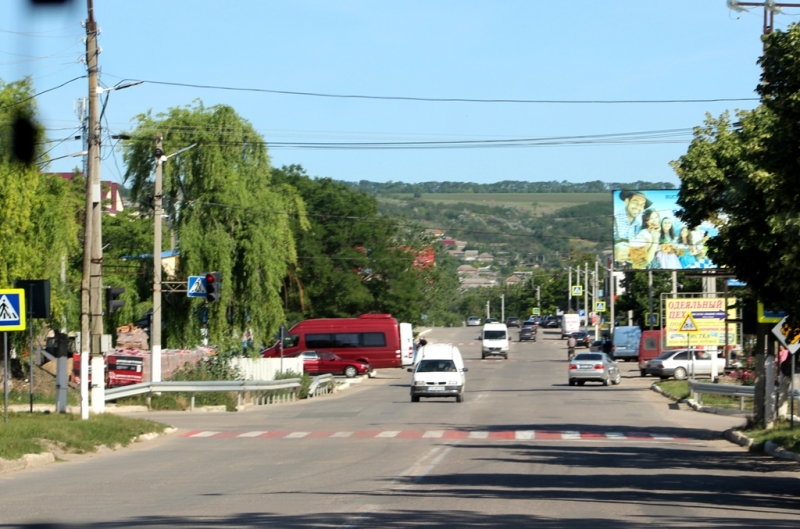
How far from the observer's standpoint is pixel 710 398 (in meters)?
38.7

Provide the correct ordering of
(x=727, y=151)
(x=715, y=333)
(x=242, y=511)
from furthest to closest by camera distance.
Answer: (x=715, y=333), (x=727, y=151), (x=242, y=511)

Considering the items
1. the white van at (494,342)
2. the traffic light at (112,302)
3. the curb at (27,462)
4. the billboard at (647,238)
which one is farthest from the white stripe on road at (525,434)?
the white van at (494,342)

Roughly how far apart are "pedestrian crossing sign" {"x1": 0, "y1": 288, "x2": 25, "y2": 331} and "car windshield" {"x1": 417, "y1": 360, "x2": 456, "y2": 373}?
19855 millimetres

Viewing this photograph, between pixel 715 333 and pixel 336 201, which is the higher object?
pixel 336 201

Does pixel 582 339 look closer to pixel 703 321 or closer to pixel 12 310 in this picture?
pixel 703 321

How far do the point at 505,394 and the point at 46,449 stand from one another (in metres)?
26.0

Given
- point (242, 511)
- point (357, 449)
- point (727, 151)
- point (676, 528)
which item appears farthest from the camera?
point (727, 151)

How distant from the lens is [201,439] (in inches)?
943

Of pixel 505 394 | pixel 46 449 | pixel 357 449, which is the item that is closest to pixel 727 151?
pixel 357 449

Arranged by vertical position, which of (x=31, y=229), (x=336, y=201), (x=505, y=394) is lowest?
(x=505, y=394)

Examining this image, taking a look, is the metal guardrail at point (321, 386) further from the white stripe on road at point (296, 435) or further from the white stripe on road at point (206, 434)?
the white stripe on road at point (296, 435)

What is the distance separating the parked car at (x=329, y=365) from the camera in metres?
56.5

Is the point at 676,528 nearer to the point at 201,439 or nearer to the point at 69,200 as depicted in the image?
the point at 201,439

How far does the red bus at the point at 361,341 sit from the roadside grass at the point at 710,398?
18.3 metres
